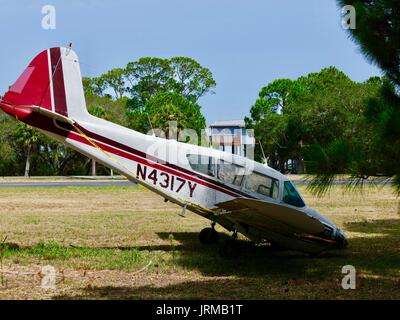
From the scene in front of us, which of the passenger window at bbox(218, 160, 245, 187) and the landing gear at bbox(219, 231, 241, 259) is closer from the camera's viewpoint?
the landing gear at bbox(219, 231, 241, 259)

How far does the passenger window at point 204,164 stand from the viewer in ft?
36.1

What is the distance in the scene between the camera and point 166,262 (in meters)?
9.61

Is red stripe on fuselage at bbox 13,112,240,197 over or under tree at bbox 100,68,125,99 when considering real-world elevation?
under

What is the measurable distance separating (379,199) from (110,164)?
17.1 metres

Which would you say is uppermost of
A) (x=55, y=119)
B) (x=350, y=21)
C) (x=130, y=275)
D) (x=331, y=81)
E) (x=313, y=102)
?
(x=331, y=81)

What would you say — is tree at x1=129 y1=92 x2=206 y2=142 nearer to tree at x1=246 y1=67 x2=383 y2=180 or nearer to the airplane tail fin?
tree at x1=246 y1=67 x2=383 y2=180

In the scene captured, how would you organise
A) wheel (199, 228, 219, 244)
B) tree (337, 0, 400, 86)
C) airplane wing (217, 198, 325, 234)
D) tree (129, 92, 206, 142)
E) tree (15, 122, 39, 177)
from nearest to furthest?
tree (337, 0, 400, 86), airplane wing (217, 198, 325, 234), wheel (199, 228, 219, 244), tree (15, 122, 39, 177), tree (129, 92, 206, 142)

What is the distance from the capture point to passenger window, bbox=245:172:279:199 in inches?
419

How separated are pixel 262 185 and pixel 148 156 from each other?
101 inches

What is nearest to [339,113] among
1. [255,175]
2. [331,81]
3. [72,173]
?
[331,81]

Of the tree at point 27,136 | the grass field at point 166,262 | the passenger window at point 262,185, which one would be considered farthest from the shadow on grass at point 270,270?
the tree at point 27,136

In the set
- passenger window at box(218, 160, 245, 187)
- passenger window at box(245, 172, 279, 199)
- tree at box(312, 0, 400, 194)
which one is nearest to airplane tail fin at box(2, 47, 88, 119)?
passenger window at box(218, 160, 245, 187)
